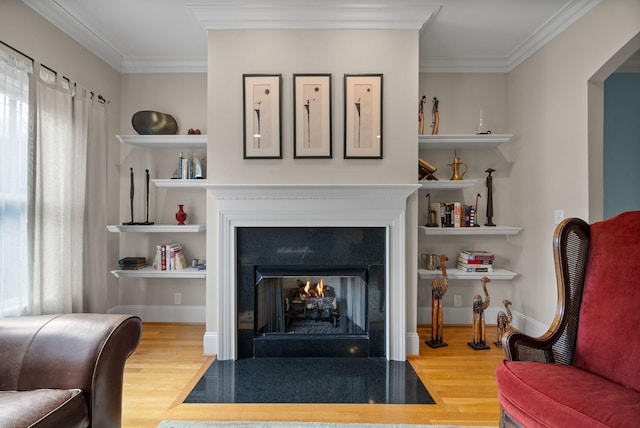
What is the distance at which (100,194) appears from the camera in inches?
114

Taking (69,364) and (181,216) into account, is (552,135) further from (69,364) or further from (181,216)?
(69,364)

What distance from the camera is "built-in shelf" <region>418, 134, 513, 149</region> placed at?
9.74 feet

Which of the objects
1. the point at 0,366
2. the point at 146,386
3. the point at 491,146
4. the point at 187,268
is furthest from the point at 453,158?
the point at 0,366

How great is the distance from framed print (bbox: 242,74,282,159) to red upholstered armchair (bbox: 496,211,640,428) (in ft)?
6.42

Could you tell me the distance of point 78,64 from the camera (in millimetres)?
2764

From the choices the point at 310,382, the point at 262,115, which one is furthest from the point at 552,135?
the point at 310,382

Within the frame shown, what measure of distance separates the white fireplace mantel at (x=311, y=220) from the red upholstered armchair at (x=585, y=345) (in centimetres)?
111

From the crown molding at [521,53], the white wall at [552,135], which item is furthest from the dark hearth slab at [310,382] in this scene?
the crown molding at [521,53]

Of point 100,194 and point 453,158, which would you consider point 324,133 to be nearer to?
point 453,158

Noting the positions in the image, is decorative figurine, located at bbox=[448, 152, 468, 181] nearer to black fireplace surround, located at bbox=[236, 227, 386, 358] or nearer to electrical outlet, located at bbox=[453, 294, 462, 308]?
black fireplace surround, located at bbox=[236, 227, 386, 358]

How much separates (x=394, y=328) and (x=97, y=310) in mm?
2460

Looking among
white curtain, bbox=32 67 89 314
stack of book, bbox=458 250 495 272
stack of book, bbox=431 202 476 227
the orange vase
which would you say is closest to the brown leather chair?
white curtain, bbox=32 67 89 314

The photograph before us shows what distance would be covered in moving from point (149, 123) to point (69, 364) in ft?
7.77

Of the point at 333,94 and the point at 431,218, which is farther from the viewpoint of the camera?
the point at 431,218
